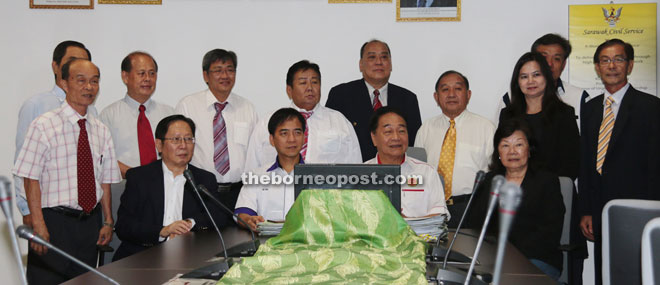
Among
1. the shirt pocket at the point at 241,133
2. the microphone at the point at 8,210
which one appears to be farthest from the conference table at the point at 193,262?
the shirt pocket at the point at 241,133

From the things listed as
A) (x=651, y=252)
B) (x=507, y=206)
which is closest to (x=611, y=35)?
(x=651, y=252)

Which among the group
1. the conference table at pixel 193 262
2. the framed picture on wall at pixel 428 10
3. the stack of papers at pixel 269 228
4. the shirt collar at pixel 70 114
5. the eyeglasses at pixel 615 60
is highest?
the framed picture on wall at pixel 428 10

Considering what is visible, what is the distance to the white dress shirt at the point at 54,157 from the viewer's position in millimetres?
3186

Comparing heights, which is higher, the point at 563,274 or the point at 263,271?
the point at 263,271

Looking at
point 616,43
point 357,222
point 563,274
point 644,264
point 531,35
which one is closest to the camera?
point 644,264

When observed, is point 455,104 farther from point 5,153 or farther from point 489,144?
point 5,153

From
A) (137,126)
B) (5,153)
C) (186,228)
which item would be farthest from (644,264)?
(5,153)

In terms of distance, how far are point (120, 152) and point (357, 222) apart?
2.44m

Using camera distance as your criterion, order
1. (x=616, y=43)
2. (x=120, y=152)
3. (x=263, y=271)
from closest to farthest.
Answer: (x=263, y=271) → (x=616, y=43) → (x=120, y=152)

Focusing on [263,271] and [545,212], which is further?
[545,212]

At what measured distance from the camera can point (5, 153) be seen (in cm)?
491

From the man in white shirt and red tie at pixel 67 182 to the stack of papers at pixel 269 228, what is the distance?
1139mm

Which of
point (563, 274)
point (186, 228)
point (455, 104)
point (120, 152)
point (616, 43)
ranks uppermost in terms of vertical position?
point (616, 43)

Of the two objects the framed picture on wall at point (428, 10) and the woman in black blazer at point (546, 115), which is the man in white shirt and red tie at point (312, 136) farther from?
the framed picture on wall at point (428, 10)
